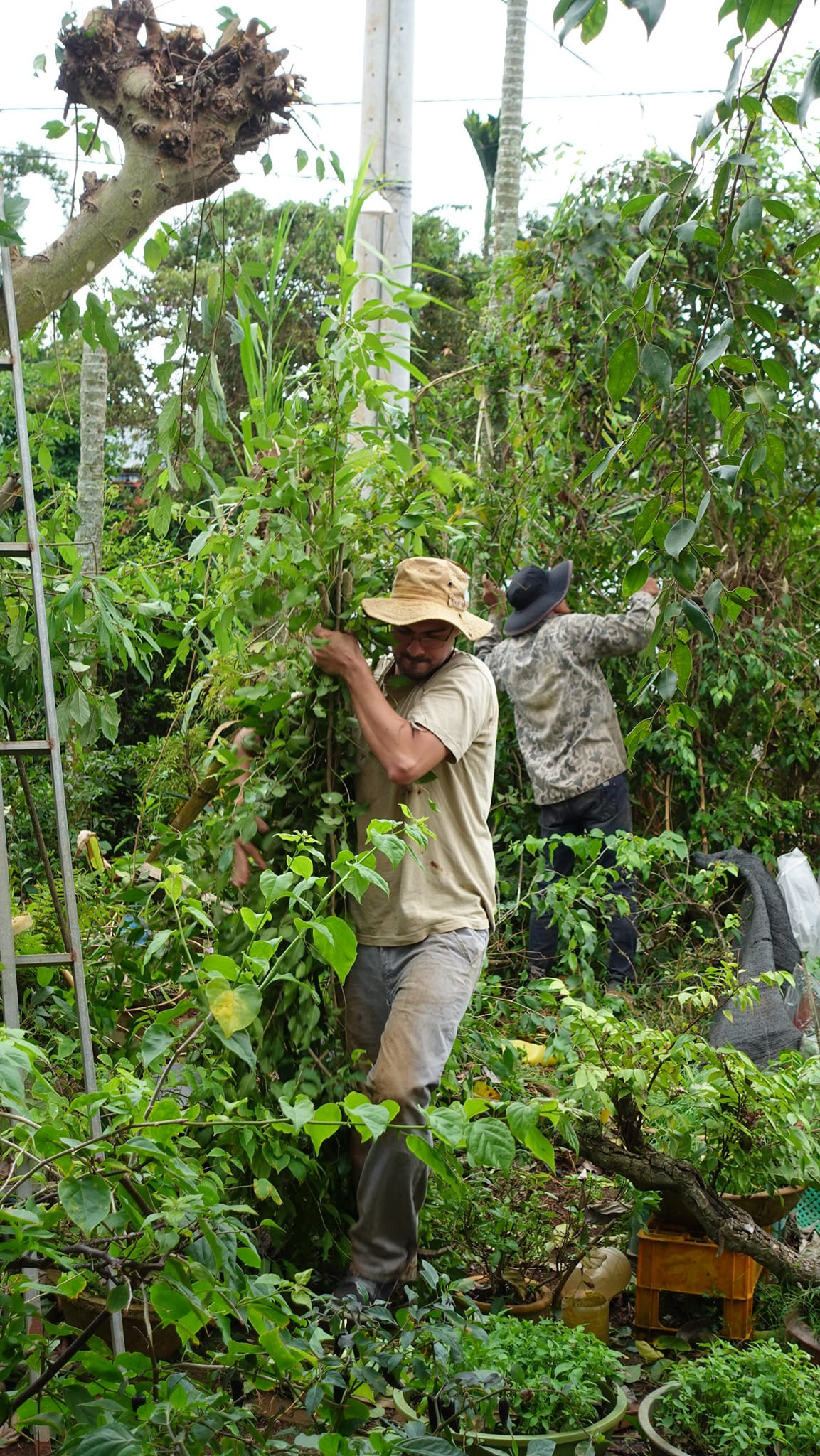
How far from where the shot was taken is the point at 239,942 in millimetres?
3350

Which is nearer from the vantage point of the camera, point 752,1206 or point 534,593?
point 752,1206

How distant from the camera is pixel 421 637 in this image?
364cm

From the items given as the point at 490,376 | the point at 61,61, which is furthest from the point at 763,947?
the point at 61,61

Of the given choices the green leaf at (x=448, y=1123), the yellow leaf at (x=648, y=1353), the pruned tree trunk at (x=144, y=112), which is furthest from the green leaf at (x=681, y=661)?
the yellow leaf at (x=648, y=1353)

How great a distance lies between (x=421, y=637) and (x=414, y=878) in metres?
0.65

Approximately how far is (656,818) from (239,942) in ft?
12.8

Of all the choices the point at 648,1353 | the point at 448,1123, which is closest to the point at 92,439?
the point at 648,1353

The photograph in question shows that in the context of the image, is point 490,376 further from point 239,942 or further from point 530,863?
point 239,942

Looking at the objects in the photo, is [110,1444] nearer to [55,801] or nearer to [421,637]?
[55,801]

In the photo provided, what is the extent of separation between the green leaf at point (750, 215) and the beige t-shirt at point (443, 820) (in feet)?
5.96

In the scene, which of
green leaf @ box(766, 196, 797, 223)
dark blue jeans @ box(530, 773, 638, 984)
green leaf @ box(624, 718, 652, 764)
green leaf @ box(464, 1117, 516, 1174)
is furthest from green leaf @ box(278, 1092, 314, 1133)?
dark blue jeans @ box(530, 773, 638, 984)

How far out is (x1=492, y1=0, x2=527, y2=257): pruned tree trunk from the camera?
11.1 meters

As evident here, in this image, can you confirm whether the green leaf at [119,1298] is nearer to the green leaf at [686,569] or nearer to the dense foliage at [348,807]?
the dense foliage at [348,807]

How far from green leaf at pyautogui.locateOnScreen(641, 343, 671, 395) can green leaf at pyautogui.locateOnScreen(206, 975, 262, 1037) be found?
1.08 metres
